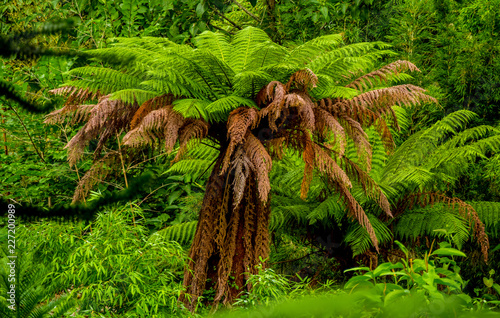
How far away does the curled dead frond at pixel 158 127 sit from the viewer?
228 cm

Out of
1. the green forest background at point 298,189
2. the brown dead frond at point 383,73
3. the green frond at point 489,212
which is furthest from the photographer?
the green frond at point 489,212

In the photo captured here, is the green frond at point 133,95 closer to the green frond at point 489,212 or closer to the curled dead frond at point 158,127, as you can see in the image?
the curled dead frond at point 158,127

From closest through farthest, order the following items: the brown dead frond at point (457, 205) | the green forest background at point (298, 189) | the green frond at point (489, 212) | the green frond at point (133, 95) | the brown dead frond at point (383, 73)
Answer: the green forest background at point (298, 189) < the green frond at point (133, 95) < the brown dead frond at point (383, 73) < the brown dead frond at point (457, 205) < the green frond at point (489, 212)

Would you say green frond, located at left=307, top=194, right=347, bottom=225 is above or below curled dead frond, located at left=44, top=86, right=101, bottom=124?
below

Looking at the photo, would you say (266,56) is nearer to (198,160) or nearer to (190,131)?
(190,131)

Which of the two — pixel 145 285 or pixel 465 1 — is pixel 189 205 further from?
pixel 465 1

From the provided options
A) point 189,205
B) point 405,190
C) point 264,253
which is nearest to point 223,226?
point 264,253

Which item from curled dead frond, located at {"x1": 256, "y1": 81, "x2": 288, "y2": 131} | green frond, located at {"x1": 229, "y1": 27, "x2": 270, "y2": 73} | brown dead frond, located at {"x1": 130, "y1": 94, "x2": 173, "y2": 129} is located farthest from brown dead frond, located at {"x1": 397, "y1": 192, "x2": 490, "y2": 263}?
brown dead frond, located at {"x1": 130, "y1": 94, "x2": 173, "y2": 129}

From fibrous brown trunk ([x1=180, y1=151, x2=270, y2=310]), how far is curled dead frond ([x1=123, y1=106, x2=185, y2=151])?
1.08 ft

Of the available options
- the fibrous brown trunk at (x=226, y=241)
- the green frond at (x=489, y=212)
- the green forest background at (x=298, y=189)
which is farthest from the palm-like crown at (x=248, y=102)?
the green frond at (x=489, y=212)

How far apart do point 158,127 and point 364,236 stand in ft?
4.32

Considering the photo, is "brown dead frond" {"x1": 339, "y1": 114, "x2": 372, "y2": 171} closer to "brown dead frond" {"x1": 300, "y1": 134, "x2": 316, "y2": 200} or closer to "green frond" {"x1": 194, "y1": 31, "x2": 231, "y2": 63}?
"brown dead frond" {"x1": 300, "y1": 134, "x2": 316, "y2": 200}

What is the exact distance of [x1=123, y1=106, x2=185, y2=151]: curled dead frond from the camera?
2.28 m

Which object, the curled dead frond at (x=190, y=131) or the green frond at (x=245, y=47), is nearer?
the curled dead frond at (x=190, y=131)
